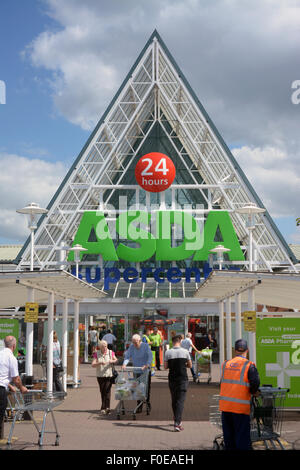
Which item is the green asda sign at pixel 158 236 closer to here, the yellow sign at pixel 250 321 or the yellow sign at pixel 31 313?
the yellow sign at pixel 31 313

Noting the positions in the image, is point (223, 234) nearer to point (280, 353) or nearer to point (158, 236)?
point (158, 236)

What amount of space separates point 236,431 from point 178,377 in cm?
376

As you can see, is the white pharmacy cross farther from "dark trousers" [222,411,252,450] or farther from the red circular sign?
the red circular sign

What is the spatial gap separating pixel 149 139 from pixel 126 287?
10106 mm

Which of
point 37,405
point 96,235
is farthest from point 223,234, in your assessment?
point 37,405

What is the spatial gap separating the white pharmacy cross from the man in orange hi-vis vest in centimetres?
518

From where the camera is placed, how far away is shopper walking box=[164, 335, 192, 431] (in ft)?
36.3

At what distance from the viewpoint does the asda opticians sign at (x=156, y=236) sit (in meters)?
33.4

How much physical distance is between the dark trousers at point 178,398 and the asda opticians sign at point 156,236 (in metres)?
21.8

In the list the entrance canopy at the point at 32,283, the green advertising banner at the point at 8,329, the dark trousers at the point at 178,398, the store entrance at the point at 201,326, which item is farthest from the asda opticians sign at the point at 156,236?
the dark trousers at the point at 178,398

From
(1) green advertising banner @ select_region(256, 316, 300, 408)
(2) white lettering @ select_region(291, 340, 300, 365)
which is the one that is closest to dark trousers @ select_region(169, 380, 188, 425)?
(1) green advertising banner @ select_region(256, 316, 300, 408)

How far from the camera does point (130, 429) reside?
11.1 metres

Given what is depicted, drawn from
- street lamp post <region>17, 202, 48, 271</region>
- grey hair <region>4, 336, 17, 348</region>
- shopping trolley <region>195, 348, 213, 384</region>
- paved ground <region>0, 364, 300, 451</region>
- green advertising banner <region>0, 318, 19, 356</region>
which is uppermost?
street lamp post <region>17, 202, 48, 271</region>
